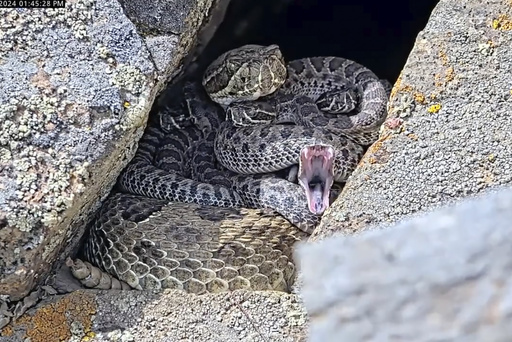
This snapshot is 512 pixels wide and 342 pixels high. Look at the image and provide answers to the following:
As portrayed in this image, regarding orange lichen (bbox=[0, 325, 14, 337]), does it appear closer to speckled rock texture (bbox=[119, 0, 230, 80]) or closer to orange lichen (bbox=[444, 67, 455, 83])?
speckled rock texture (bbox=[119, 0, 230, 80])

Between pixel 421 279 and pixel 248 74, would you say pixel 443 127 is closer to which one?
pixel 248 74

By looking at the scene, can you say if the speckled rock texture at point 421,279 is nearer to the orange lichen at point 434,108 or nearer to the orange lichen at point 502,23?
the orange lichen at point 434,108

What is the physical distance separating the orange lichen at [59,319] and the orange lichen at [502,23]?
6.74 feet

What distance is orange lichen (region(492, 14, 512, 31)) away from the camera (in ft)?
11.3

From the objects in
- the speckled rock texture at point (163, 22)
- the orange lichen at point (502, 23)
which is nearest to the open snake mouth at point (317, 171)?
the speckled rock texture at point (163, 22)

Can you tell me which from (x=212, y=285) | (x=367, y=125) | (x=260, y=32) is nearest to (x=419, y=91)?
(x=367, y=125)

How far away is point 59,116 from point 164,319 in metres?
0.91

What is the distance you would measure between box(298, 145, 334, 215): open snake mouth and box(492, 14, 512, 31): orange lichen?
97 cm

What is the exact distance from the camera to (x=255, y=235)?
3.71 meters

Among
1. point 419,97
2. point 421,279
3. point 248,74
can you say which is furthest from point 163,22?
point 421,279

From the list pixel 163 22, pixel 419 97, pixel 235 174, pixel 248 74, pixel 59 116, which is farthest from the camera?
pixel 235 174

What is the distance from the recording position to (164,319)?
3.29 m

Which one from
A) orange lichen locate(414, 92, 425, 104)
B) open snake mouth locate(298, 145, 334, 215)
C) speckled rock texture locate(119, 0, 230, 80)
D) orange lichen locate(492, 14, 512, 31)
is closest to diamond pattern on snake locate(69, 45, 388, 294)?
open snake mouth locate(298, 145, 334, 215)

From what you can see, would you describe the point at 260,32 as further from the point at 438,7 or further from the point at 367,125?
A: the point at 438,7
